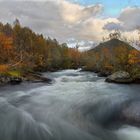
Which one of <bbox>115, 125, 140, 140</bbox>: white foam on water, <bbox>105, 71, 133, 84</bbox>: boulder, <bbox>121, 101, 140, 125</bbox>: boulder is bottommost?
<bbox>115, 125, 140, 140</bbox>: white foam on water

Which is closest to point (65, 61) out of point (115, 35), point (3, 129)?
point (115, 35)

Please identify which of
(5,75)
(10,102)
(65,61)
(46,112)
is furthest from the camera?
(65,61)

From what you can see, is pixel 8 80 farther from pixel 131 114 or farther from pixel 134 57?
pixel 134 57

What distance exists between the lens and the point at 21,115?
18828 millimetres

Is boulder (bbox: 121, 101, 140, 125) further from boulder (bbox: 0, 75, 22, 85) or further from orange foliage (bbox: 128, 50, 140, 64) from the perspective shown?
orange foliage (bbox: 128, 50, 140, 64)

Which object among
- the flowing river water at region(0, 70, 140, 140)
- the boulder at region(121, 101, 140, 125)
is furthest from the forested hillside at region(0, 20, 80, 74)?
the boulder at region(121, 101, 140, 125)

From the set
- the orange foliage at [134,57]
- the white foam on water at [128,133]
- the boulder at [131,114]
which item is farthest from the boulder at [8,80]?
the white foam on water at [128,133]

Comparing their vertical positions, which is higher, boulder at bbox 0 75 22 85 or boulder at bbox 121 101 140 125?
boulder at bbox 0 75 22 85

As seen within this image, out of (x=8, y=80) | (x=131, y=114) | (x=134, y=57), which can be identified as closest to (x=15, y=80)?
(x=8, y=80)

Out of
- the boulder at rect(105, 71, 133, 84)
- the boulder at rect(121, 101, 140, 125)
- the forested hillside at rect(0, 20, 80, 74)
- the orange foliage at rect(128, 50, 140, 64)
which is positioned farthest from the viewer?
the forested hillside at rect(0, 20, 80, 74)

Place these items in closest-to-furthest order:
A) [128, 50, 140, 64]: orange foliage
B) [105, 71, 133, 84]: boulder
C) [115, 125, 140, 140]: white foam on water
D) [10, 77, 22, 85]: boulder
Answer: [115, 125, 140, 140]: white foam on water, [10, 77, 22, 85]: boulder, [105, 71, 133, 84]: boulder, [128, 50, 140, 64]: orange foliage

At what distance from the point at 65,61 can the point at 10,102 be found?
89787mm

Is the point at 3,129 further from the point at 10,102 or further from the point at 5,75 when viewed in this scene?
the point at 5,75

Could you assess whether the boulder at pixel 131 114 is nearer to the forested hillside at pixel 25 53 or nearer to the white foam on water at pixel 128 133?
the white foam on water at pixel 128 133
